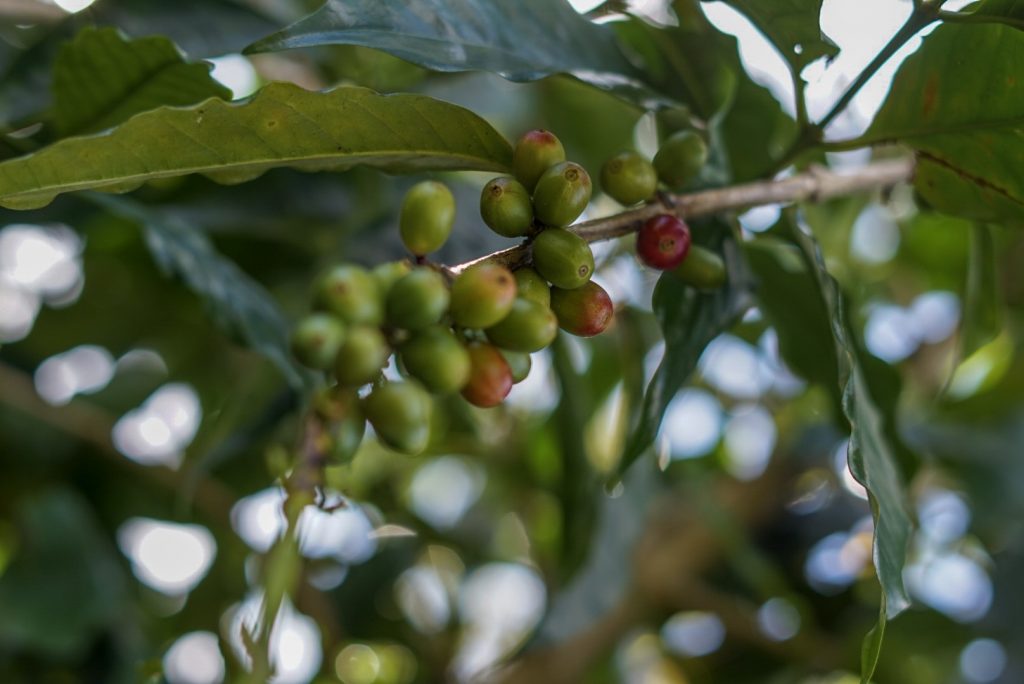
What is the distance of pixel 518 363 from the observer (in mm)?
476

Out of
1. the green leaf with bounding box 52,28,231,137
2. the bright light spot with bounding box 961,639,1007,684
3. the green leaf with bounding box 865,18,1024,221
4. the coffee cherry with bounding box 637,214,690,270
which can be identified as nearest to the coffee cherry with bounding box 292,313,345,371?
the coffee cherry with bounding box 637,214,690,270

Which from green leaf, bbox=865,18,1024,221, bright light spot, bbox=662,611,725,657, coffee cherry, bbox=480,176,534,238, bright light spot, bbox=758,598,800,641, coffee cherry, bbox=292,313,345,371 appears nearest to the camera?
coffee cherry, bbox=292,313,345,371

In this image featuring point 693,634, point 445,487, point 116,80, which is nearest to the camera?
point 116,80

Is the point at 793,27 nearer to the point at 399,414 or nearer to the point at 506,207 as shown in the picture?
the point at 506,207

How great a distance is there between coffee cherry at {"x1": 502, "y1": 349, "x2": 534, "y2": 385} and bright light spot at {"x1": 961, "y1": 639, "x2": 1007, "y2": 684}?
989 millimetres

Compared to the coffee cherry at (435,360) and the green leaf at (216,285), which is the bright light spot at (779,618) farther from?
Answer: the coffee cherry at (435,360)

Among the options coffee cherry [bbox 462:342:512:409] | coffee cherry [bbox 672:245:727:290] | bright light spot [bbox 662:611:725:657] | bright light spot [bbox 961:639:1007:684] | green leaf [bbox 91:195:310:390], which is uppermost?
coffee cherry [bbox 462:342:512:409]

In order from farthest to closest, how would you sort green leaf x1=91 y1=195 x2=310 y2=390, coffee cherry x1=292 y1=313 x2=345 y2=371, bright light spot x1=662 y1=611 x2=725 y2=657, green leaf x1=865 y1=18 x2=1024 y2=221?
bright light spot x1=662 y1=611 x2=725 y2=657, green leaf x1=91 y1=195 x2=310 y2=390, green leaf x1=865 y1=18 x2=1024 y2=221, coffee cherry x1=292 y1=313 x2=345 y2=371

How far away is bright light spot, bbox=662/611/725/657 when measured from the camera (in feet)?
5.01

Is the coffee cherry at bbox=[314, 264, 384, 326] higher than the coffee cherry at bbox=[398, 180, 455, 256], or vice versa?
the coffee cherry at bbox=[314, 264, 384, 326]

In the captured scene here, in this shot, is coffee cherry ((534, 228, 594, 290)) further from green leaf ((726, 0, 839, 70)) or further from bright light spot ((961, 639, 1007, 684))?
bright light spot ((961, 639, 1007, 684))

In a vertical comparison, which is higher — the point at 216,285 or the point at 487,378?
the point at 487,378

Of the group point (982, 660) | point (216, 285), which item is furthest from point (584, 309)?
point (982, 660)

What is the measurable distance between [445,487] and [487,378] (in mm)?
1492
